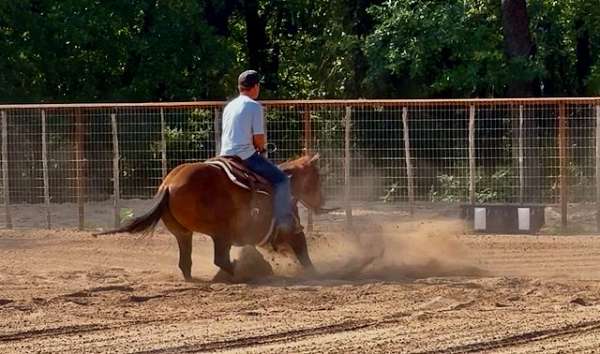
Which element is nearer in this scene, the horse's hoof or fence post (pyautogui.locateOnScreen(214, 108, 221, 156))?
the horse's hoof

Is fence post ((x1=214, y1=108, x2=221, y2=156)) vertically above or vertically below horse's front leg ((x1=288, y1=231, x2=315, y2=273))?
above

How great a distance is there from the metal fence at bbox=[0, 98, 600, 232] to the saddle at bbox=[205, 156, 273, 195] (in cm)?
710

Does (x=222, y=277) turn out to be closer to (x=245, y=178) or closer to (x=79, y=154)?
(x=245, y=178)

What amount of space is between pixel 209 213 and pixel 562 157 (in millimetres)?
8452

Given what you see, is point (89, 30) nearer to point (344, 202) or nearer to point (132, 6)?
point (132, 6)

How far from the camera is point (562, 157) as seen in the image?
2153 cm

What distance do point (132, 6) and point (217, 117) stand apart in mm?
8222

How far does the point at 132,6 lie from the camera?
29703 mm

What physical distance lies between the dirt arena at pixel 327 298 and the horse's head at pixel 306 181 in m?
0.74

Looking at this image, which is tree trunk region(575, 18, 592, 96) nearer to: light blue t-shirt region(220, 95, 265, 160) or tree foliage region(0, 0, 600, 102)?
tree foliage region(0, 0, 600, 102)

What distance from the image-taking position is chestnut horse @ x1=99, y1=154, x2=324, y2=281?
14.5 m

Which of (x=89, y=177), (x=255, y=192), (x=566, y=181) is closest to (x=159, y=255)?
(x=255, y=192)

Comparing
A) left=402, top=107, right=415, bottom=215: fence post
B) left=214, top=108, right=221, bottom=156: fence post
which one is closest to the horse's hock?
left=402, top=107, right=415, bottom=215: fence post

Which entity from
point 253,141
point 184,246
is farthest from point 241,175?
point 184,246
